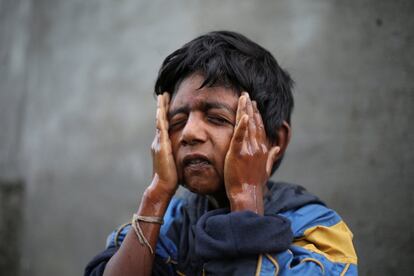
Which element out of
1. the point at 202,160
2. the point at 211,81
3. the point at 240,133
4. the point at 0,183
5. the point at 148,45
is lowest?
the point at 0,183

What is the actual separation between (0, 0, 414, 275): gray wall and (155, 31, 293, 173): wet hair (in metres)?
0.67

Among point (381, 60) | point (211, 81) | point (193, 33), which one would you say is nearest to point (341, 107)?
point (381, 60)

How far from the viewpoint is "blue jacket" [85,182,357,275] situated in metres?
1.56

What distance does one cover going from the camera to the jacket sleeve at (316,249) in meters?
1.60

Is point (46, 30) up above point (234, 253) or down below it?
above

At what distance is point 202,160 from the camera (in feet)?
5.82

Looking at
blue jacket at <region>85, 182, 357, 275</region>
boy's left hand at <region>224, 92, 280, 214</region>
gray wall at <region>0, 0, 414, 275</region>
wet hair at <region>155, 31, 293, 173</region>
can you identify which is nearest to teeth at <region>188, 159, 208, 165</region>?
boy's left hand at <region>224, 92, 280, 214</region>

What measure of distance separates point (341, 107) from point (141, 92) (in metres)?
1.70

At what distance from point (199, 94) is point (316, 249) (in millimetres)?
800

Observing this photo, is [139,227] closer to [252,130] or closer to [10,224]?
[252,130]

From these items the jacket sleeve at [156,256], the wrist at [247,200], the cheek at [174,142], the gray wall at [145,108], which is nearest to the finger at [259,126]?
the wrist at [247,200]

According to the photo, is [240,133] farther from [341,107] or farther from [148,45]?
[148,45]

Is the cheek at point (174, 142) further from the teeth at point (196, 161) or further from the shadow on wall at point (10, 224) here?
the shadow on wall at point (10, 224)

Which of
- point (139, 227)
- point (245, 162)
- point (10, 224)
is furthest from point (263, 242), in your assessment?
point (10, 224)
